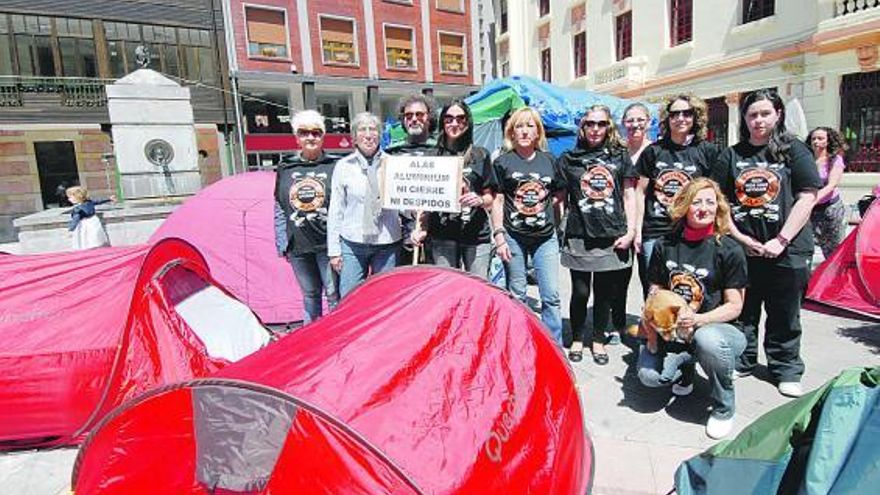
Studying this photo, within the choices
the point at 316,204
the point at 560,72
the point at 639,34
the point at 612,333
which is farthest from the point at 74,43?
the point at 612,333

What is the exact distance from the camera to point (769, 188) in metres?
3.23

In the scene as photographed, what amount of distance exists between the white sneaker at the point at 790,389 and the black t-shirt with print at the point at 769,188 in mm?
753

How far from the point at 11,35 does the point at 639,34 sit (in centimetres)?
2053

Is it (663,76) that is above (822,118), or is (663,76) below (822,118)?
above

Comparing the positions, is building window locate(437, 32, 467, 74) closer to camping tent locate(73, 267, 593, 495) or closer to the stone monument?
the stone monument

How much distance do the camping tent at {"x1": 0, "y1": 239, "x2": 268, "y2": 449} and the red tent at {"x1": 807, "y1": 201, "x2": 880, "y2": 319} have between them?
503cm

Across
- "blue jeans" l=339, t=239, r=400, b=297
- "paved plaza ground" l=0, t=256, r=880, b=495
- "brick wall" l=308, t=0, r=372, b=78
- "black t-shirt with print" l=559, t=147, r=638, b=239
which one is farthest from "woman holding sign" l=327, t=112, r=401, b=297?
"brick wall" l=308, t=0, r=372, b=78

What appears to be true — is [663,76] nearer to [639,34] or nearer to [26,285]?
[639,34]

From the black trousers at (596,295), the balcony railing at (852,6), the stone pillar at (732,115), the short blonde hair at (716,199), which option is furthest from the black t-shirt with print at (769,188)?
the stone pillar at (732,115)

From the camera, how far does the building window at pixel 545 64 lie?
870 inches

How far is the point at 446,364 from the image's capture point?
199cm

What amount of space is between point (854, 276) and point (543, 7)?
20.3m

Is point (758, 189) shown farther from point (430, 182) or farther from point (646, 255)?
point (430, 182)

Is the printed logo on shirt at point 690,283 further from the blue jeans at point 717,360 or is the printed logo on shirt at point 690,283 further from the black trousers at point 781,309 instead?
the black trousers at point 781,309
